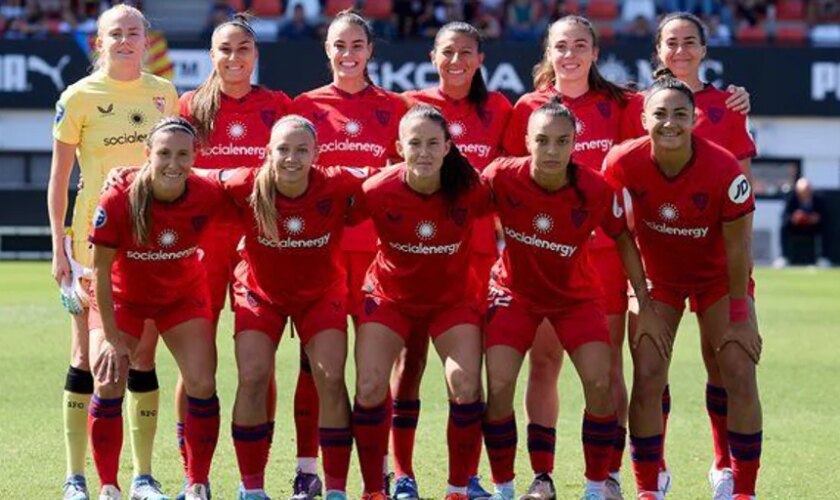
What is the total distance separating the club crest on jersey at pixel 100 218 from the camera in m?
6.58

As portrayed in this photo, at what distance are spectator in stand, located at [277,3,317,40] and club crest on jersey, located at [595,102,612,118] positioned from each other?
17222 millimetres

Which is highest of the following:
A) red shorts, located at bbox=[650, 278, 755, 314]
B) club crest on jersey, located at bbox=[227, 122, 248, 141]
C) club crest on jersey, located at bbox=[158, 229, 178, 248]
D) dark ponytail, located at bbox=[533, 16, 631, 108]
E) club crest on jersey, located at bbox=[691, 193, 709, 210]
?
dark ponytail, located at bbox=[533, 16, 631, 108]

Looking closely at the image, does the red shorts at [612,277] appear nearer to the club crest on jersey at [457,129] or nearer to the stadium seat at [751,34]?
the club crest on jersey at [457,129]

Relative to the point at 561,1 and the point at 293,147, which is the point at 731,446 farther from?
the point at 561,1

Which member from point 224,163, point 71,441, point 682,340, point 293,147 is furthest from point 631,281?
point 682,340

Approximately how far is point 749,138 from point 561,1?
18518 millimetres

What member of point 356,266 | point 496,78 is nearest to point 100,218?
point 356,266

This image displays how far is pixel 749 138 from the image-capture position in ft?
24.2

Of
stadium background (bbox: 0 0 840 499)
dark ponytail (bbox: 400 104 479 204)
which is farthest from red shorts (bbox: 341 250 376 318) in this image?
stadium background (bbox: 0 0 840 499)

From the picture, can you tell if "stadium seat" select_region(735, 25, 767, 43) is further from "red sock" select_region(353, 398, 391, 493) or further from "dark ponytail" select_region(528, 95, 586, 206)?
"red sock" select_region(353, 398, 391, 493)

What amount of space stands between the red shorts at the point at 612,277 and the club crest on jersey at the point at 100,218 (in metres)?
2.21

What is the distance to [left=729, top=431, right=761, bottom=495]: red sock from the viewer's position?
665 cm

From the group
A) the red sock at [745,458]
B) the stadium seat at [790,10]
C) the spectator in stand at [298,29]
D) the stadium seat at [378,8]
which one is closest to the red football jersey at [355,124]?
the red sock at [745,458]

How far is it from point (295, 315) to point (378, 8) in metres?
18.9
